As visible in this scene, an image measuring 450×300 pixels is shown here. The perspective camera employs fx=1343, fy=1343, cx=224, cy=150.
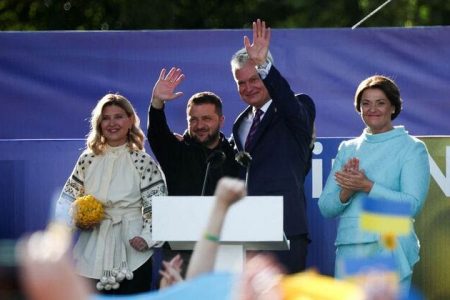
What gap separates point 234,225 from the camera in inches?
239

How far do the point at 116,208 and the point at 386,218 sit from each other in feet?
12.2

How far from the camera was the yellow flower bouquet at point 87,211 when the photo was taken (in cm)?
699

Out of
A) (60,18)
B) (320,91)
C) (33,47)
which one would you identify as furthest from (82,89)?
(60,18)

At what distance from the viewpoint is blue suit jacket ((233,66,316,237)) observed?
6.72m

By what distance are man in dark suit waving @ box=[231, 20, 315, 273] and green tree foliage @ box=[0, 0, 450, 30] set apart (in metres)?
8.32

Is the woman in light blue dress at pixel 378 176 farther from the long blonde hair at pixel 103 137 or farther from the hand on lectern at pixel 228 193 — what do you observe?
the hand on lectern at pixel 228 193

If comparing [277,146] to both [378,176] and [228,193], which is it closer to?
[378,176]

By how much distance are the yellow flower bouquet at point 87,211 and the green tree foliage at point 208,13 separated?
8.13 meters

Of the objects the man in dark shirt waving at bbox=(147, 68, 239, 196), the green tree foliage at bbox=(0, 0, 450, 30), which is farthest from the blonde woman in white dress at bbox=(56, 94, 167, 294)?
the green tree foliage at bbox=(0, 0, 450, 30)

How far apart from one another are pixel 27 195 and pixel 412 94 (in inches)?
117

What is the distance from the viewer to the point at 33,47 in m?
9.55

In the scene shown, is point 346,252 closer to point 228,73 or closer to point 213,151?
point 213,151

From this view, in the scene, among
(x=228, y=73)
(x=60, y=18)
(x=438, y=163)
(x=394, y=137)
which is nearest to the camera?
(x=394, y=137)

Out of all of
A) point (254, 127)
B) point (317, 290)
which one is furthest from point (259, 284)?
point (254, 127)
